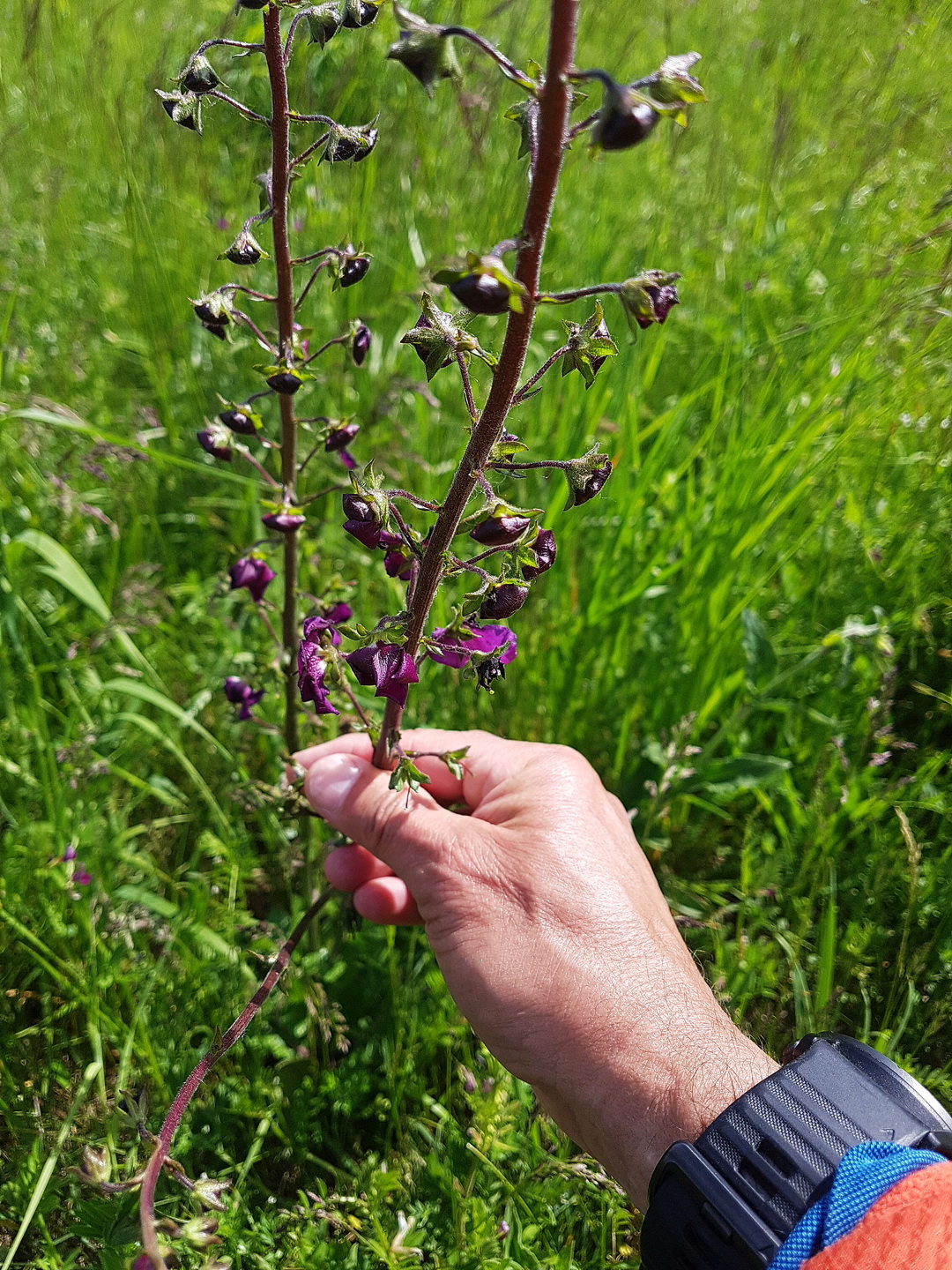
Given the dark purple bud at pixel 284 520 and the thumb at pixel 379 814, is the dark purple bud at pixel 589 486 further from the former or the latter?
the thumb at pixel 379 814

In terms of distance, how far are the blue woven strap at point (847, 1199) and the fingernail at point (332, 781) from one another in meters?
1.01

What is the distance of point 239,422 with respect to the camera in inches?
60.9

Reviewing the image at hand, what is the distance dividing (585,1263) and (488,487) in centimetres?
151

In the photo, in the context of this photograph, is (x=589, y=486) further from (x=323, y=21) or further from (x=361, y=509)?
(x=323, y=21)

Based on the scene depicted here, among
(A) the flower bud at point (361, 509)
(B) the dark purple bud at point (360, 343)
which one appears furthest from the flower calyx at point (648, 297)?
(B) the dark purple bud at point (360, 343)

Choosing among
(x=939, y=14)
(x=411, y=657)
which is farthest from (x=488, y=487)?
(x=939, y=14)

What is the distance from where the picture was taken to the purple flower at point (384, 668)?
1238mm

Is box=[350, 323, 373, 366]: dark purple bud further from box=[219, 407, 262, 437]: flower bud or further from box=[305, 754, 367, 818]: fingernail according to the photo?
box=[305, 754, 367, 818]: fingernail

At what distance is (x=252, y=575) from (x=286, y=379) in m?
0.44

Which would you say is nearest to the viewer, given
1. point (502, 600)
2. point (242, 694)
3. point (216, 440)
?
point (502, 600)

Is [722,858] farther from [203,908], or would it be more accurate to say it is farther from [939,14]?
[939,14]

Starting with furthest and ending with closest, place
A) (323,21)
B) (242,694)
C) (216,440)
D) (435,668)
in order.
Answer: (435,668)
(242,694)
(216,440)
(323,21)

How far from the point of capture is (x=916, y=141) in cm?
428

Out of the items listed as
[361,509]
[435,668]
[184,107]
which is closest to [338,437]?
[361,509]
